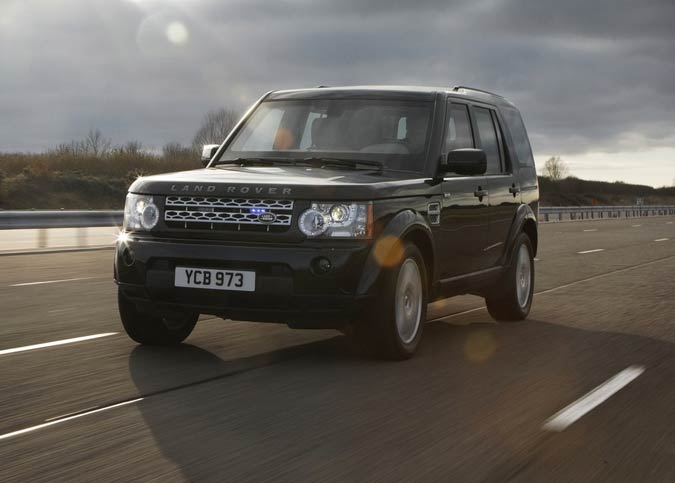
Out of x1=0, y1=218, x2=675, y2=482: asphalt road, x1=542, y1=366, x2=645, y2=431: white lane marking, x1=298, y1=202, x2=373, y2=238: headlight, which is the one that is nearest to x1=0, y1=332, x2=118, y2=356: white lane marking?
x1=0, y1=218, x2=675, y2=482: asphalt road

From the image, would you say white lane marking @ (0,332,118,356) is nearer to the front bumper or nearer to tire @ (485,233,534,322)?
the front bumper

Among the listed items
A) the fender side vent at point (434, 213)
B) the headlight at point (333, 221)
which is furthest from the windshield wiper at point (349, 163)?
the headlight at point (333, 221)

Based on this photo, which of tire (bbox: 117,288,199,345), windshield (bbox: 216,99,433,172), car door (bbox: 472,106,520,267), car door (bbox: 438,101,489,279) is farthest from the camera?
car door (bbox: 472,106,520,267)

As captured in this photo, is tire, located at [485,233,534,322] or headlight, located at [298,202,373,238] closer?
headlight, located at [298,202,373,238]

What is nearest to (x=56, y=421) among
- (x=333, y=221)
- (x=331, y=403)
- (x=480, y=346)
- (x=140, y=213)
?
(x=331, y=403)

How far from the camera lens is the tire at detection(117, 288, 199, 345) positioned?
6821 mm

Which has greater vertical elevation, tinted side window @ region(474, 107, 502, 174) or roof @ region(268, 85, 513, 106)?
roof @ region(268, 85, 513, 106)

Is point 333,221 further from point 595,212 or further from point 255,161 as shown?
point 595,212

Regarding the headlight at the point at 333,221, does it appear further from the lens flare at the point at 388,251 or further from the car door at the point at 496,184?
the car door at the point at 496,184

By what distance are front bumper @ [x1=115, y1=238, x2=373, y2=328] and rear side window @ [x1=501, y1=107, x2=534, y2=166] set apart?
3705mm

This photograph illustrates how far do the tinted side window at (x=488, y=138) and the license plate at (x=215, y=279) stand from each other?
315 centimetres

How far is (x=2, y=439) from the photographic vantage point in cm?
446

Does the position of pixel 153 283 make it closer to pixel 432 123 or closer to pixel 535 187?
pixel 432 123

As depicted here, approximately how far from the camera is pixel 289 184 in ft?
20.4
